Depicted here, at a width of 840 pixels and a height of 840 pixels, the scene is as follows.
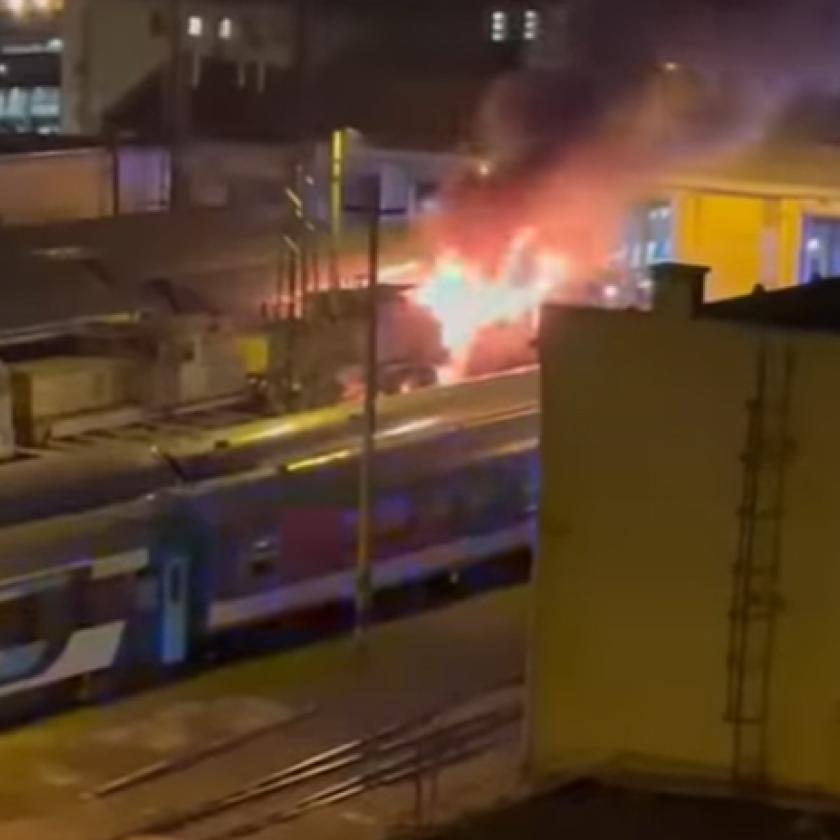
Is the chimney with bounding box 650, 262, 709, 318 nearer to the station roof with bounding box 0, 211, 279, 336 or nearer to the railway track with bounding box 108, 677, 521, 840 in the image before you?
the railway track with bounding box 108, 677, 521, 840

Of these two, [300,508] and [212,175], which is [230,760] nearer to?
[300,508]

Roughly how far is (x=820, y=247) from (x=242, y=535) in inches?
437

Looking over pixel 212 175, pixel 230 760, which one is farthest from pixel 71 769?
pixel 212 175

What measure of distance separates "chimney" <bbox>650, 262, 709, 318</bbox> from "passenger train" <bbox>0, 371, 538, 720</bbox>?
628 cm

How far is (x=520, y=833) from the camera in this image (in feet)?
47.6

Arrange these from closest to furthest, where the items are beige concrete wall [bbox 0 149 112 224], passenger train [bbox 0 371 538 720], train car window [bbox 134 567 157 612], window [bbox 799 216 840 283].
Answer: passenger train [bbox 0 371 538 720], train car window [bbox 134 567 157 612], window [bbox 799 216 840 283], beige concrete wall [bbox 0 149 112 224]

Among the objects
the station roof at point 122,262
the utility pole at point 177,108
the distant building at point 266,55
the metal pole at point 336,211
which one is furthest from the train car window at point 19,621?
the distant building at point 266,55

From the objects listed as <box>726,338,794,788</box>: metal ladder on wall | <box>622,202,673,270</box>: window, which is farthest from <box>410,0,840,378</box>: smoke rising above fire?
<box>726,338,794,788</box>: metal ladder on wall

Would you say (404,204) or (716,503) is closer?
(716,503)

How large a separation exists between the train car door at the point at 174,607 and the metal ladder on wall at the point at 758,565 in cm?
672

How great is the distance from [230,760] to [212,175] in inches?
861

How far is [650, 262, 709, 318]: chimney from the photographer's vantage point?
48.0 feet

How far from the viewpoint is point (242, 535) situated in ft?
69.3

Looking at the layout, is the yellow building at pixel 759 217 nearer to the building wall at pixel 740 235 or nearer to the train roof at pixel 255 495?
the building wall at pixel 740 235
